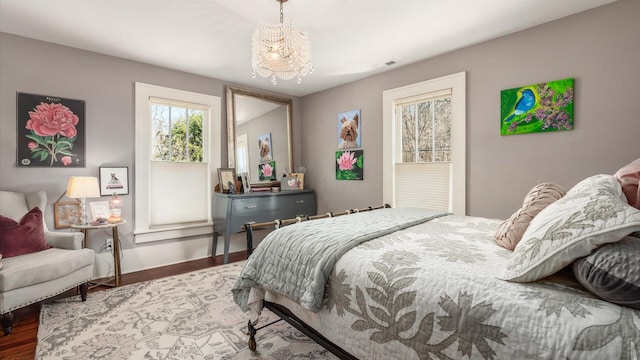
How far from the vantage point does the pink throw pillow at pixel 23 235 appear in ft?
7.61

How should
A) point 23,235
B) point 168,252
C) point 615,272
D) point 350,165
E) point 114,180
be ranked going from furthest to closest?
Answer: point 350,165
point 168,252
point 114,180
point 23,235
point 615,272

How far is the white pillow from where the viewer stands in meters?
0.86

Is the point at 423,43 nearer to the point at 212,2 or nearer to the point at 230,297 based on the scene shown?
the point at 212,2

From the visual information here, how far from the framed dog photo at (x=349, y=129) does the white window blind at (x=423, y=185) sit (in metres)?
0.76

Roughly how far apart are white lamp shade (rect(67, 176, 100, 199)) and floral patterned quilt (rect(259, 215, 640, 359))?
248 centimetres

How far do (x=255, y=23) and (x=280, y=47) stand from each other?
0.57 metres

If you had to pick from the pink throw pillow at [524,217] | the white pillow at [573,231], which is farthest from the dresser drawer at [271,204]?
the white pillow at [573,231]

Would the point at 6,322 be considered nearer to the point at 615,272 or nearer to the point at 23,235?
the point at 23,235

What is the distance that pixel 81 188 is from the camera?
9.02 feet

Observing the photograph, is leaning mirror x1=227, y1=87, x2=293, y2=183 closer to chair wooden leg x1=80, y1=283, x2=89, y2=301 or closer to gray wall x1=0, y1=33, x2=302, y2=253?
gray wall x1=0, y1=33, x2=302, y2=253

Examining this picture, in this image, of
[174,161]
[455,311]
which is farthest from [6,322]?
[455,311]

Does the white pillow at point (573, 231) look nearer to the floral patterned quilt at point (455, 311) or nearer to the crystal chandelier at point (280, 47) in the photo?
the floral patterned quilt at point (455, 311)

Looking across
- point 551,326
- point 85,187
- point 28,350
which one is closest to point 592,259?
point 551,326

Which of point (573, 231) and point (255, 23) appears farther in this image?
point (255, 23)
